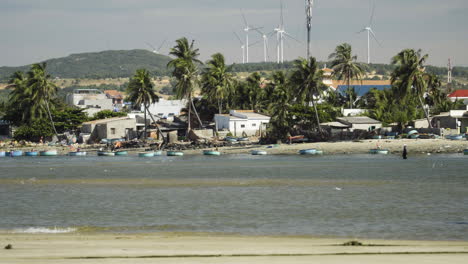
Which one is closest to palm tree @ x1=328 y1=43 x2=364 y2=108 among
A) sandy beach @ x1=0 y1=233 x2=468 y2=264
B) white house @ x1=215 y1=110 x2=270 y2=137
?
white house @ x1=215 y1=110 x2=270 y2=137

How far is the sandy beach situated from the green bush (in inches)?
4543

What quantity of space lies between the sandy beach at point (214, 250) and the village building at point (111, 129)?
4141 inches

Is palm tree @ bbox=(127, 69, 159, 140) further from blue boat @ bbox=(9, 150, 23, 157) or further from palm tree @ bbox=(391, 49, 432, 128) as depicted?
palm tree @ bbox=(391, 49, 432, 128)

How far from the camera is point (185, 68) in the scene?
13012cm

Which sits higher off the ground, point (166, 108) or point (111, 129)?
point (166, 108)

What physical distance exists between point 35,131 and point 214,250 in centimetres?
12389

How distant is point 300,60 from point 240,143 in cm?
1801

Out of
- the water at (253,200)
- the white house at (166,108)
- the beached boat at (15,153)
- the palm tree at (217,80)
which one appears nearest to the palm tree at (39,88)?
the beached boat at (15,153)

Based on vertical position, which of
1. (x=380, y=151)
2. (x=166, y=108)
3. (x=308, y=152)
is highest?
(x=166, y=108)

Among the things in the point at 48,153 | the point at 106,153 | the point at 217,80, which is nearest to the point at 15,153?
the point at 48,153

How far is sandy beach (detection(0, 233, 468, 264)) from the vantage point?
20.0 meters

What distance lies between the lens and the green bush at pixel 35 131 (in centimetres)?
14012

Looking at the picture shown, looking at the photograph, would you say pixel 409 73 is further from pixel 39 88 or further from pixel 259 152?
pixel 39 88

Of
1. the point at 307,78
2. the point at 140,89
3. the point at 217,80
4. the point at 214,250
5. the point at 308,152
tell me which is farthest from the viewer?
the point at 217,80
